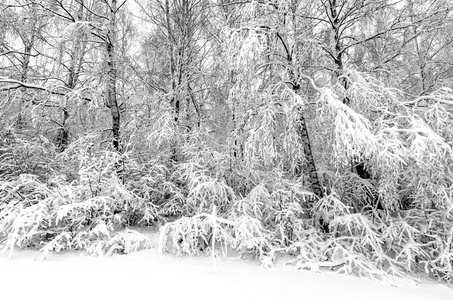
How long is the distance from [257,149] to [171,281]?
2631 mm

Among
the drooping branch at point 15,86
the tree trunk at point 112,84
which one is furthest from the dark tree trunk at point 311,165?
the drooping branch at point 15,86

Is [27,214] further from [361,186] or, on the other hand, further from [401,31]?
[401,31]

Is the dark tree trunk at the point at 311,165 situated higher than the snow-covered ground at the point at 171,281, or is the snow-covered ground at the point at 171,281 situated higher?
the dark tree trunk at the point at 311,165

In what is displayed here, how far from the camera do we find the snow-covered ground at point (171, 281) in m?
2.47

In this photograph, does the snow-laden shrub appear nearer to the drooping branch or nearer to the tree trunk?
the tree trunk

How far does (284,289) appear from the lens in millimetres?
2812

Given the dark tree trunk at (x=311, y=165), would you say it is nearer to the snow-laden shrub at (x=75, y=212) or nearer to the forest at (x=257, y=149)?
the forest at (x=257, y=149)

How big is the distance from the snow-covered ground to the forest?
0.26m

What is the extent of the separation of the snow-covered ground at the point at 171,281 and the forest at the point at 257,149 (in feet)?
0.84

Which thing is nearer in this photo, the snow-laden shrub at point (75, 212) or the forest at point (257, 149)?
the snow-laden shrub at point (75, 212)

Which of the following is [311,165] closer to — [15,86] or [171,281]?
[171,281]

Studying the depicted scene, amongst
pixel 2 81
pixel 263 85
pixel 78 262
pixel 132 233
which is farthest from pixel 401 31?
pixel 2 81

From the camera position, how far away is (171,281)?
279cm

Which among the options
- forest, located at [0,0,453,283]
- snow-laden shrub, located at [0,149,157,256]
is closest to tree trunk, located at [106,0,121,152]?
forest, located at [0,0,453,283]
